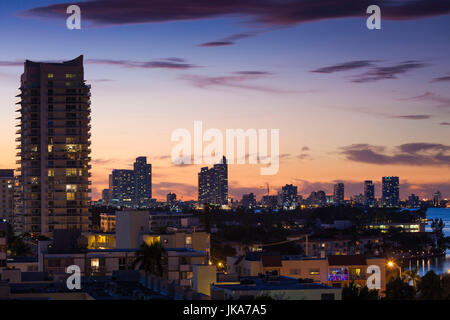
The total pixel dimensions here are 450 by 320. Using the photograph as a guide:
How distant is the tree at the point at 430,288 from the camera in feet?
164

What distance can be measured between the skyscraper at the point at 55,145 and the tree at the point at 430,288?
6329 cm

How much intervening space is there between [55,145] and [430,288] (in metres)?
68.0

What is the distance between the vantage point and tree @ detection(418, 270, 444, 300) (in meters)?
50.1

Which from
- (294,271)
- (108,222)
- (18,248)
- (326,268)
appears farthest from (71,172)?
(326,268)

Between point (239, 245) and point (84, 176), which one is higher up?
point (84, 176)

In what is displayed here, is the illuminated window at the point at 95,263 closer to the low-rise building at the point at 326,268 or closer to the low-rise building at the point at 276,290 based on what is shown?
the low-rise building at the point at 326,268

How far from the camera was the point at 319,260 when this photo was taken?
221 feet

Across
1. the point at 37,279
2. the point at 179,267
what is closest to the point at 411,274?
the point at 179,267

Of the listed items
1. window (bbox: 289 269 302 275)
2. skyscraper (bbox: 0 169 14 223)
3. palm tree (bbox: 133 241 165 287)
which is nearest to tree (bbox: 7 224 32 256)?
window (bbox: 289 269 302 275)

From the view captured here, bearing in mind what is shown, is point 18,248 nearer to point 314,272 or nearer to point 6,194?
point 314,272
